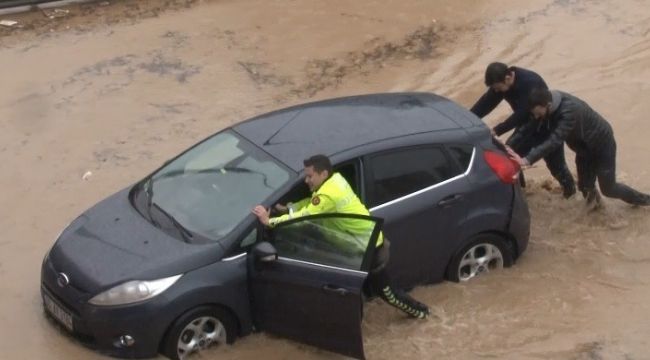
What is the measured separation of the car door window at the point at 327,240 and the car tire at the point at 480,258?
1527 mm

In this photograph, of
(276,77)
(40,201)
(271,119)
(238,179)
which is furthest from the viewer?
(276,77)

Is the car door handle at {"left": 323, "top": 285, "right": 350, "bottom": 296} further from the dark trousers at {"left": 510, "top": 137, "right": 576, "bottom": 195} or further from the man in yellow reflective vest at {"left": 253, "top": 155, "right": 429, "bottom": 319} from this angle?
the dark trousers at {"left": 510, "top": 137, "right": 576, "bottom": 195}

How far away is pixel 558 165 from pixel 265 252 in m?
4.03

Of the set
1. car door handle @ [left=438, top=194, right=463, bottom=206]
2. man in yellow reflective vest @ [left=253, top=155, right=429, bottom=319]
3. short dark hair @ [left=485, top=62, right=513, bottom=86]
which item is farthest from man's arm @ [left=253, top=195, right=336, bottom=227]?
short dark hair @ [left=485, top=62, right=513, bottom=86]

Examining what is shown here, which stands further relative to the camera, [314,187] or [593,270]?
[593,270]

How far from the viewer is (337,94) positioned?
Answer: 43.4 ft

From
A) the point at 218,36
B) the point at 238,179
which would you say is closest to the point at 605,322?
the point at 238,179

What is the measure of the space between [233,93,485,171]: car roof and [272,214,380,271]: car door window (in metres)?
0.59

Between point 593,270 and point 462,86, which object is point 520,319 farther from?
point 462,86

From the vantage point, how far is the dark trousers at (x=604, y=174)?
9.94 metres

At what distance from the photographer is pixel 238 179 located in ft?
26.7

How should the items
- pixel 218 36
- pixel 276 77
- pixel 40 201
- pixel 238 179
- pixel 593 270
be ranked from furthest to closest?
pixel 218 36, pixel 276 77, pixel 40 201, pixel 593 270, pixel 238 179

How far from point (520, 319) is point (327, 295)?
197 cm

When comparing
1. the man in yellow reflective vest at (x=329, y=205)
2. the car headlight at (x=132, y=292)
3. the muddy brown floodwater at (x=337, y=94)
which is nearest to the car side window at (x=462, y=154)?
the muddy brown floodwater at (x=337, y=94)
